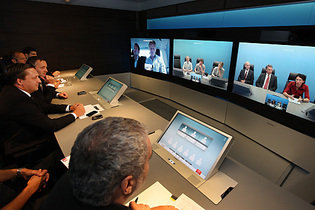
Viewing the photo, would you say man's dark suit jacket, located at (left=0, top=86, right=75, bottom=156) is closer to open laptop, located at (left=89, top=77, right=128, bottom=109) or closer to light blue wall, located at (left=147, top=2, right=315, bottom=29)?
open laptop, located at (left=89, top=77, right=128, bottom=109)

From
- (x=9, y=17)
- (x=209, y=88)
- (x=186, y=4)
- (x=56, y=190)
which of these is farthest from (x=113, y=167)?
(x=9, y=17)

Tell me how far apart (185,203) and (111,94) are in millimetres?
1755

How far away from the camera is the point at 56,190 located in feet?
2.17

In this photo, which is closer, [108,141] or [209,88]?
[108,141]

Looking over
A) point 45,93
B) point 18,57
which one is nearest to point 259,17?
point 45,93

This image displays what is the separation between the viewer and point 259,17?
2.69 m

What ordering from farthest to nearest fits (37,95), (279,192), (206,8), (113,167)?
1. (206,8)
2. (37,95)
3. (279,192)
4. (113,167)

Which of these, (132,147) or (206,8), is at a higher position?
(206,8)

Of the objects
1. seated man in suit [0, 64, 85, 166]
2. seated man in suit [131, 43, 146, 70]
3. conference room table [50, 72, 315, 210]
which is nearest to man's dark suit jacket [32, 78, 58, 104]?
seated man in suit [0, 64, 85, 166]

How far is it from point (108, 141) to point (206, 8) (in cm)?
353

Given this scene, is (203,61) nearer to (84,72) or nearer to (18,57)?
(84,72)

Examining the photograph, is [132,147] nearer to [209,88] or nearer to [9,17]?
[209,88]

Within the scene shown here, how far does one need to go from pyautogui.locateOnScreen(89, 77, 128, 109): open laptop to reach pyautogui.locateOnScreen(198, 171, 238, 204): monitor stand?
1.55 metres

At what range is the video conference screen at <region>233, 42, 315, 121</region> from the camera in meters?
1.90
